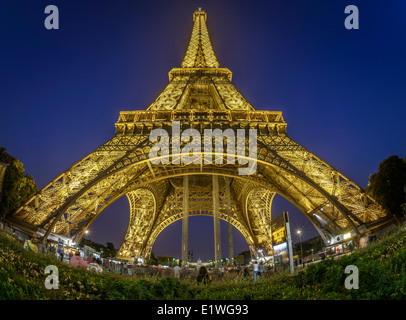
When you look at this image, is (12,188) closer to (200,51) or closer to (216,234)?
(216,234)

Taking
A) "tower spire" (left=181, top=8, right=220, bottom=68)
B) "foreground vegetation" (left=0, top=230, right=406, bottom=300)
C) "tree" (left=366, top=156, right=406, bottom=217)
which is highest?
"tower spire" (left=181, top=8, right=220, bottom=68)

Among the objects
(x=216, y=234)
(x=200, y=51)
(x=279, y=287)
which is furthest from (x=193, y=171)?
(x=279, y=287)

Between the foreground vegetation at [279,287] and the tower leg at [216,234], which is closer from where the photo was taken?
the foreground vegetation at [279,287]

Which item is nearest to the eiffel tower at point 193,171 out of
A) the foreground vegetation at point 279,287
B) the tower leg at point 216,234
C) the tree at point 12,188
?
the tower leg at point 216,234

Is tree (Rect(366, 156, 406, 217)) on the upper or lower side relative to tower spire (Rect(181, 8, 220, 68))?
lower

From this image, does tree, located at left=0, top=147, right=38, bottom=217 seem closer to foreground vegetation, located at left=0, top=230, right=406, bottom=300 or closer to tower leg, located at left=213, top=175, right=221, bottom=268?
foreground vegetation, located at left=0, top=230, right=406, bottom=300

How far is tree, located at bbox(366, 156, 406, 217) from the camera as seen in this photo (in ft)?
59.3

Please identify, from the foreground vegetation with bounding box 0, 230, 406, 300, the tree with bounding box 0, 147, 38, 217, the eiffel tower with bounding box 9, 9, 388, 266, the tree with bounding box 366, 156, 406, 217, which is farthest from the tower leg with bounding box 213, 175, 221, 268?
the foreground vegetation with bounding box 0, 230, 406, 300

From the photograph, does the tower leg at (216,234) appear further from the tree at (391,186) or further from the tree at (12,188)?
the tree at (12,188)

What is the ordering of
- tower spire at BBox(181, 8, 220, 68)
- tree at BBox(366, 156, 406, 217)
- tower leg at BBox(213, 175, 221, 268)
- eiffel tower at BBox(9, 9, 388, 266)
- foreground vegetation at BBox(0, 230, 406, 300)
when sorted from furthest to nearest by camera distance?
tower spire at BBox(181, 8, 220, 68)
tower leg at BBox(213, 175, 221, 268)
eiffel tower at BBox(9, 9, 388, 266)
tree at BBox(366, 156, 406, 217)
foreground vegetation at BBox(0, 230, 406, 300)

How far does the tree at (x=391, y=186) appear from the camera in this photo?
59.3 ft

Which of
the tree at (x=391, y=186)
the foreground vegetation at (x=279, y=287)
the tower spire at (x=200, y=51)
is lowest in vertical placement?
the foreground vegetation at (x=279, y=287)

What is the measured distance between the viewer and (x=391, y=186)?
728 inches
